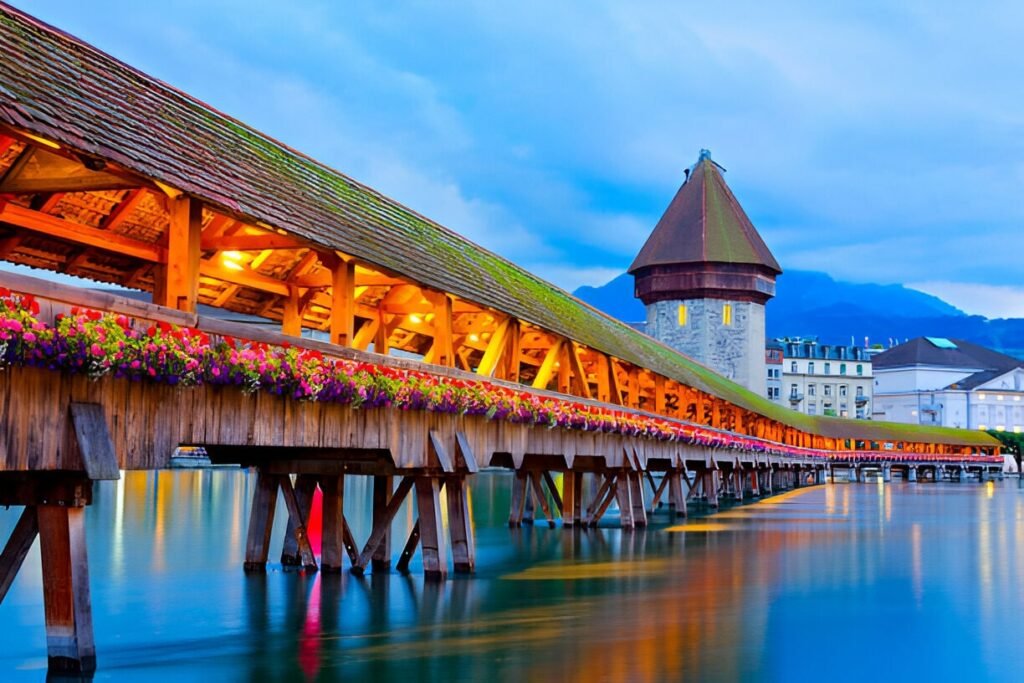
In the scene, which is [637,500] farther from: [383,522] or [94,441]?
[94,441]

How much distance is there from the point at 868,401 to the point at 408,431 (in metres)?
117

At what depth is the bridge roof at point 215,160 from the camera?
10.6 metres

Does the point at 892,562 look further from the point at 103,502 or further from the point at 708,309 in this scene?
the point at 708,309

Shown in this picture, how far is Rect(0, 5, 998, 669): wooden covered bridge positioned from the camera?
931 centimetres

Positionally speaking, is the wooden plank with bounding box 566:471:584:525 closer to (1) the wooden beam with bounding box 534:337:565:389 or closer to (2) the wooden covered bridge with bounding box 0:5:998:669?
(2) the wooden covered bridge with bounding box 0:5:998:669

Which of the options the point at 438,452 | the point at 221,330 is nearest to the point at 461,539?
the point at 438,452

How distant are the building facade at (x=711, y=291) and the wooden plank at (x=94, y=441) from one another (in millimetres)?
68644

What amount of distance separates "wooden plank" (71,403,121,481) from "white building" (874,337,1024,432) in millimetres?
129377

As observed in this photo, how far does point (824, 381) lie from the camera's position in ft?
412

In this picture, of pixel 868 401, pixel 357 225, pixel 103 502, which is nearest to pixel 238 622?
pixel 357 225

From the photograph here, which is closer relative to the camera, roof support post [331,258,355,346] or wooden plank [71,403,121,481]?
wooden plank [71,403,121,481]

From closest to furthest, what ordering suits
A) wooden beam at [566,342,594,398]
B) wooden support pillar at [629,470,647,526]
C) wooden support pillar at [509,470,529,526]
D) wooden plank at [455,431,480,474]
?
wooden plank at [455,431,480,474] < wooden beam at [566,342,594,398] < wooden support pillar at [629,470,647,526] < wooden support pillar at [509,470,529,526]

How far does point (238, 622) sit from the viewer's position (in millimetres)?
14070

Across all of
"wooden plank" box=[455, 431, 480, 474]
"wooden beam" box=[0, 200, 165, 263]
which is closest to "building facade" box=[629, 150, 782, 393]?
"wooden plank" box=[455, 431, 480, 474]
